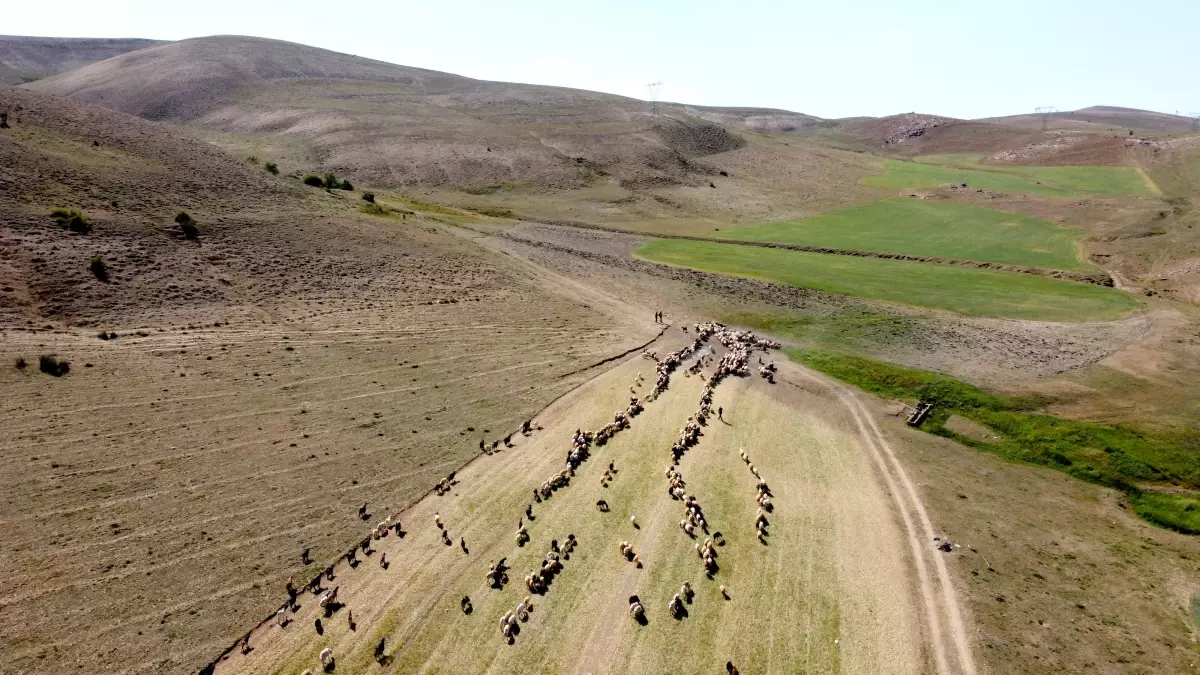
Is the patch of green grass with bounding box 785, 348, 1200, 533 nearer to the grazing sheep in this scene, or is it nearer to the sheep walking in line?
the sheep walking in line

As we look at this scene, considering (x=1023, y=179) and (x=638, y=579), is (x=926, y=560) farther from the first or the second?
(x=1023, y=179)

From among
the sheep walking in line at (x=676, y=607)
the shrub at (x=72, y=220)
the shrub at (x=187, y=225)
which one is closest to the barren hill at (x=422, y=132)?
the shrub at (x=187, y=225)

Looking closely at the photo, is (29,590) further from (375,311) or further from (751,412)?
(751,412)

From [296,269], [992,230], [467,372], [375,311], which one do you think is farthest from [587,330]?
[992,230]

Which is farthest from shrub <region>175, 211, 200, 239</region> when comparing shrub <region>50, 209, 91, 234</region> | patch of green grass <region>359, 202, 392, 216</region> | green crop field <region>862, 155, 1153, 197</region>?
green crop field <region>862, 155, 1153, 197</region>

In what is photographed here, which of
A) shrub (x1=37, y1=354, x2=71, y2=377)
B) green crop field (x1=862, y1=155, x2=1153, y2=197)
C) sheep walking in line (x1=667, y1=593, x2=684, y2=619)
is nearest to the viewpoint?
sheep walking in line (x1=667, y1=593, x2=684, y2=619)

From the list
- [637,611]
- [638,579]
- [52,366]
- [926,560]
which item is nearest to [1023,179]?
[926,560]
